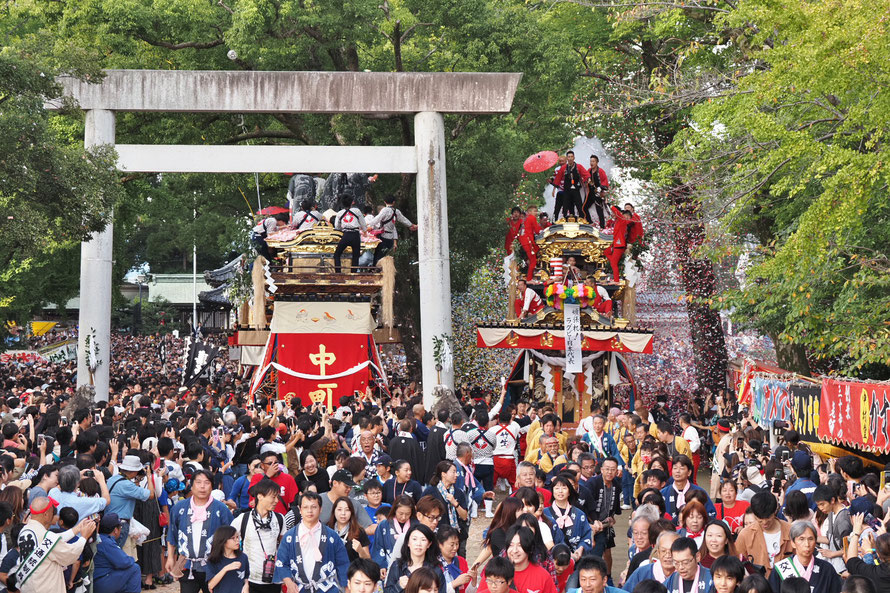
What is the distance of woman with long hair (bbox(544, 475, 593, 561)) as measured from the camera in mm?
8391

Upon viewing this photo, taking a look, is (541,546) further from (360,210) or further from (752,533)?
(360,210)

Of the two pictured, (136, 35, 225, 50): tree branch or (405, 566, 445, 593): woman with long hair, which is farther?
(136, 35, 225, 50): tree branch

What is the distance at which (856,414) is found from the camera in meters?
10.9

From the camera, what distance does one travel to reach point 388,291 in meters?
21.8

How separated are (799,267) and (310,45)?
13980mm

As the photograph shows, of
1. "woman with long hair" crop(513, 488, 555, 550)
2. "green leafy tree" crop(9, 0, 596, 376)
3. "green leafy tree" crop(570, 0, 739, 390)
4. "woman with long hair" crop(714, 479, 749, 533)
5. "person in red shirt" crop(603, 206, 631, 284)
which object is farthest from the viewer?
"green leafy tree" crop(9, 0, 596, 376)

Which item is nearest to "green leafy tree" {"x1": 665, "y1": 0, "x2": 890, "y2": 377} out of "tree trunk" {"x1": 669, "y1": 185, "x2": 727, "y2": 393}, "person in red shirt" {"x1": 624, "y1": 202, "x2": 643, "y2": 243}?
"person in red shirt" {"x1": 624, "y1": 202, "x2": 643, "y2": 243}

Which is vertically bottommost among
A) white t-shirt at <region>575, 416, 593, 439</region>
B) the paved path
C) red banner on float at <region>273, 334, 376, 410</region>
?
the paved path

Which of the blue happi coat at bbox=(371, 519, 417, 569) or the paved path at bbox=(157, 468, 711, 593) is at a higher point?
the blue happi coat at bbox=(371, 519, 417, 569)

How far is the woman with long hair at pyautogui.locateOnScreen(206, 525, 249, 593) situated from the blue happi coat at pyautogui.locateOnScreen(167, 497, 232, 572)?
15.7 inches

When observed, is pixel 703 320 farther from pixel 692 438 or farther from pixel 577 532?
pixel 577 532

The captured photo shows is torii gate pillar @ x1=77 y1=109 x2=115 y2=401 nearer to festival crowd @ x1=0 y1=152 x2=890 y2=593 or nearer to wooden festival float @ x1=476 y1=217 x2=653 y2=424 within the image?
wooden festival float @ x1=476 y1=217 x2=653 y2=424

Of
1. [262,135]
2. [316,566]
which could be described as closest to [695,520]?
[316,566]

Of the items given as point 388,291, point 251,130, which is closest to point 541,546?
point 388,291
